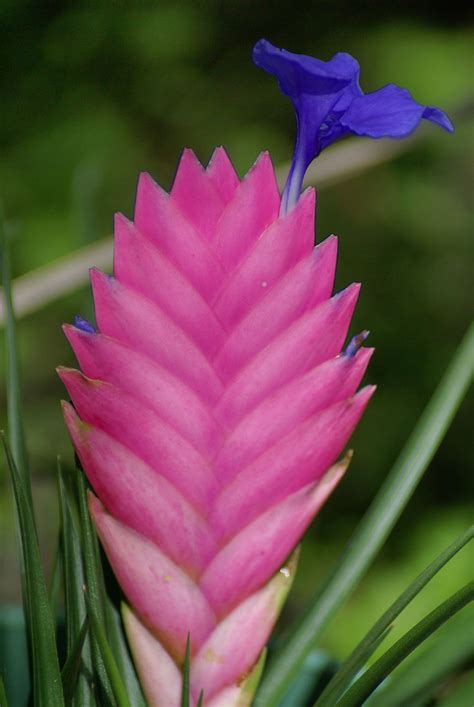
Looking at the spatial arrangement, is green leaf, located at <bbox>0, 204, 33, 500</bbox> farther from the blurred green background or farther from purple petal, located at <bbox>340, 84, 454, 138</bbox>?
the blurred green background

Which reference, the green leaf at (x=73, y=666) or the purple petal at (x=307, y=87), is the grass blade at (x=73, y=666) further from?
the purple petal at (x=307, y=87)

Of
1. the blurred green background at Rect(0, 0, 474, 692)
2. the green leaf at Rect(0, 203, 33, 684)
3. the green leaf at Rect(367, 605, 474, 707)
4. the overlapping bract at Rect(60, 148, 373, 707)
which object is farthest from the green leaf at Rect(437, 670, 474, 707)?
the blurred green background at Rect(0, 0, 474, 692)

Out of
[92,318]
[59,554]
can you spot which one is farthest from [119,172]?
[59,554]

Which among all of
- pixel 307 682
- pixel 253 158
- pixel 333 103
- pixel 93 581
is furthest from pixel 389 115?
pixel 253 158

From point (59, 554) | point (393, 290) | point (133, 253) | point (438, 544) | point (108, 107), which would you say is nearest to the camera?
point (133, 253)

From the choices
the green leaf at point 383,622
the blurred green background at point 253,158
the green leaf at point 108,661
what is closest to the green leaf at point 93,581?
the green leaf at point 108,661

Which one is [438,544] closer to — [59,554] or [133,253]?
[59,554]
